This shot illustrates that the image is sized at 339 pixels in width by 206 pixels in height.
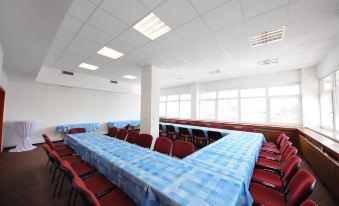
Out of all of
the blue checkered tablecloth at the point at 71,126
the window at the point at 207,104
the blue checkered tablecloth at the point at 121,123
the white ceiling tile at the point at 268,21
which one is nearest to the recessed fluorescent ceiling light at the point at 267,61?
the white ceiling tile at the point at 268,21

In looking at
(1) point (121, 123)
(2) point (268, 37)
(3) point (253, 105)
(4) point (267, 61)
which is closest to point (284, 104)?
(3) point (253, 105)

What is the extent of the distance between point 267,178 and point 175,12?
2896 mm

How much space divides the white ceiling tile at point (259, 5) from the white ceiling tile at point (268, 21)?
0.12 meters

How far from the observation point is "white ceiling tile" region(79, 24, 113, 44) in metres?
2.59

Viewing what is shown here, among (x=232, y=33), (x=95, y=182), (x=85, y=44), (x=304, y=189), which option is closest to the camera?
(x=304, y=189)

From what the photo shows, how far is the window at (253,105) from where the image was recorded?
586cm

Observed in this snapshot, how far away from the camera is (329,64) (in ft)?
11.7

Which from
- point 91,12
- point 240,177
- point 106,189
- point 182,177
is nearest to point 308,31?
point 240,177

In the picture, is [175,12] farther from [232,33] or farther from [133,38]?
[232,33]

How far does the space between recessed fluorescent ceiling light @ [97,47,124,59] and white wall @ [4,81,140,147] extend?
134 inches

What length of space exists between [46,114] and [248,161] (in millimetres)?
7004

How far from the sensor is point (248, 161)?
1.76 metres

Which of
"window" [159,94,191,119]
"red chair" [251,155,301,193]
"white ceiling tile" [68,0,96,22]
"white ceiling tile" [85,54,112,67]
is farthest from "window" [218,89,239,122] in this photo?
"white ceiling tile" [68,0,96,22]

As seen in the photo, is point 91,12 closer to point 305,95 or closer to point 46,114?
point 46,114
